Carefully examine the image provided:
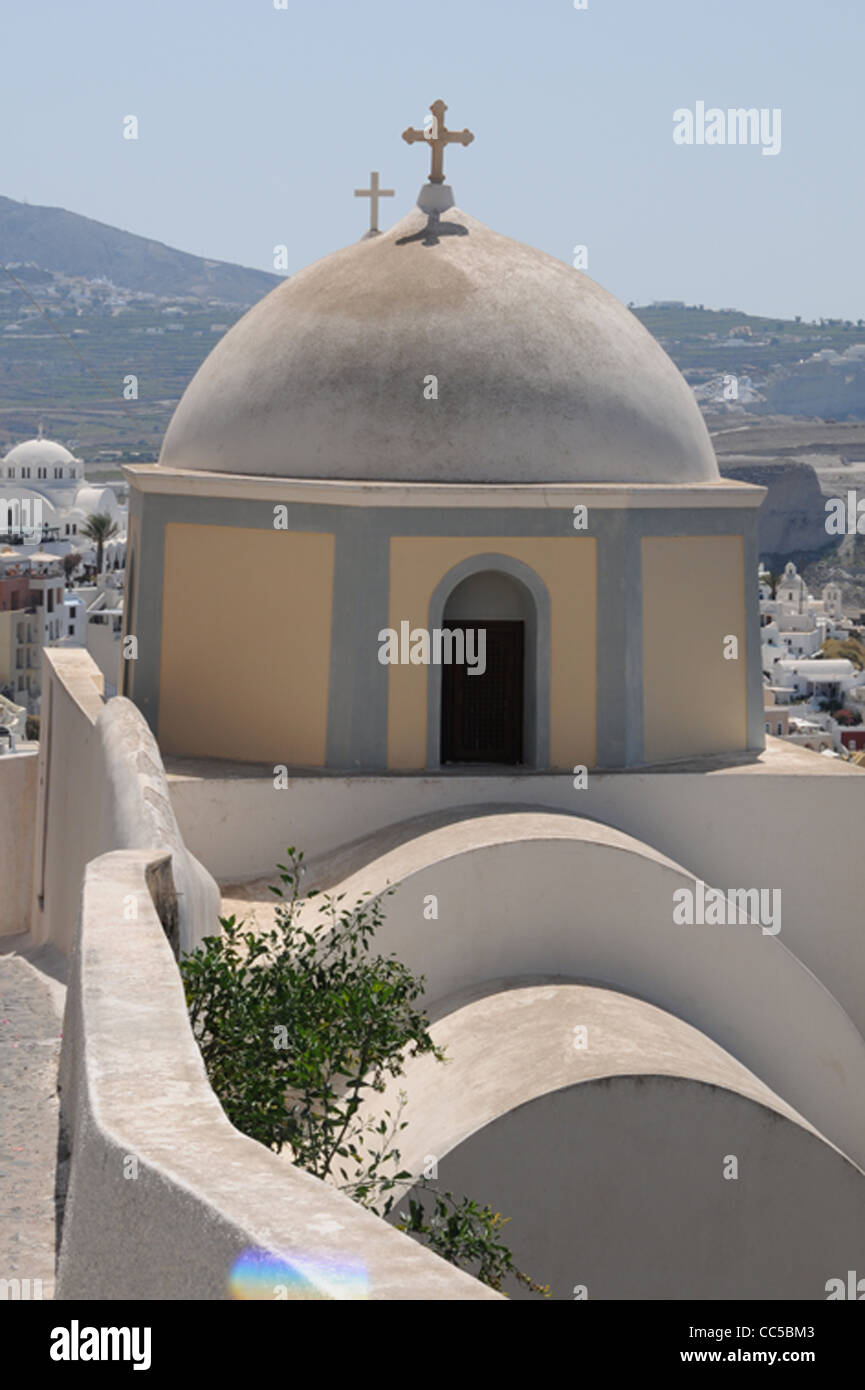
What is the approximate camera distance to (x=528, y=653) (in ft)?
33.3

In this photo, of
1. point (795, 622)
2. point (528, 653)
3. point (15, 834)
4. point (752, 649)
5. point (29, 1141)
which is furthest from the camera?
point (795, 622)

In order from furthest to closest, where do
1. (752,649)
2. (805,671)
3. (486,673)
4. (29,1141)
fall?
1. (805,671)
2. (752,649)
3. (486,673)
4. (29,1141)

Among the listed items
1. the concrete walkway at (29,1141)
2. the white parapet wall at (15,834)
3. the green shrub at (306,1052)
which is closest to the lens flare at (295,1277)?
the concrete walkway at (29,1141)

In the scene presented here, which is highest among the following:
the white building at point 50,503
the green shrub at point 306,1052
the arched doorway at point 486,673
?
the white building at point 50,503

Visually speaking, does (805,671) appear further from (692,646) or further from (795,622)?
(692,646)

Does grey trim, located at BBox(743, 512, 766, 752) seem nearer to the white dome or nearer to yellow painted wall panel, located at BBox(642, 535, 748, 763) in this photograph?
yellow painted wall panel, located at BBox(642, 535, 748, 763)

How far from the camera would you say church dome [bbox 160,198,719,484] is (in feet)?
32.4

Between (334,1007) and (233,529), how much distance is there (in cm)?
474

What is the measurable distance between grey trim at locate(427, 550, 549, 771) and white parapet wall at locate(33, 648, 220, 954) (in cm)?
157

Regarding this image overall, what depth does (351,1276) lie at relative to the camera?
9.27ft

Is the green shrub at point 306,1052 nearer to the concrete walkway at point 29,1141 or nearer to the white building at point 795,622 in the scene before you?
the concrete walkway at point 29,1141

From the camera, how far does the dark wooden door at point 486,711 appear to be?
1033cm

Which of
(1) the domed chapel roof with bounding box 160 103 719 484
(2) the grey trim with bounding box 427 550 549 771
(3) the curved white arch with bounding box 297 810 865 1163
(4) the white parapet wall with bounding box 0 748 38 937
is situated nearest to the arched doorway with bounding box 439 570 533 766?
(2) the grey trim with bounding box 427 550 549 771

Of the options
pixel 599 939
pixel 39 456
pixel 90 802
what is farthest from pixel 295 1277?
pixel 39 456
